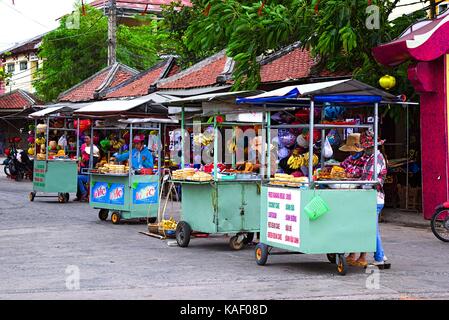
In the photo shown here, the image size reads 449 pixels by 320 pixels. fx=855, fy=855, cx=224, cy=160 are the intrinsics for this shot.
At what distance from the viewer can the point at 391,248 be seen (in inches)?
525

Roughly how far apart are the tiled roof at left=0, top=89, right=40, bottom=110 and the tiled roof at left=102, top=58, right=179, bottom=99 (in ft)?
38.8

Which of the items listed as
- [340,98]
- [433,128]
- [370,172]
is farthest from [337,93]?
[433,128]

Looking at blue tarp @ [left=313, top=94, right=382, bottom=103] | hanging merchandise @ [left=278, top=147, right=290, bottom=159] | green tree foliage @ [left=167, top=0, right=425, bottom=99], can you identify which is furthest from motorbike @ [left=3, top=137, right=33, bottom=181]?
blue tarp @ [left=313, top=94, right=382, bottom=103]

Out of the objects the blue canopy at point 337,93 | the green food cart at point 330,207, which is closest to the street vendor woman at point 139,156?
the green food cart at point 330,207

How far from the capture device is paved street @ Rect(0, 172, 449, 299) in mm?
8938

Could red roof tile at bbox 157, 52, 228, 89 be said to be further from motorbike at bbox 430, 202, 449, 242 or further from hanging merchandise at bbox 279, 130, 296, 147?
motorbike at bbox 430, 202, 449, 242

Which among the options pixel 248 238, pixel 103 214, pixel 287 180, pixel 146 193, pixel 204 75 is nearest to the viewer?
pixel 287 180

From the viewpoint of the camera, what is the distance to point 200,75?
25828mm

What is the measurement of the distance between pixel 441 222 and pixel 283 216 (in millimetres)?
4749

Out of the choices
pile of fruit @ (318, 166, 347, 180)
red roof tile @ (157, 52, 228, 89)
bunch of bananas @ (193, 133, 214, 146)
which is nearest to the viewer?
pile of fruit @ (318, 166, 347, 180)

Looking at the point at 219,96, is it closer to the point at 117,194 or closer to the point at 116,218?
the point at 117,194

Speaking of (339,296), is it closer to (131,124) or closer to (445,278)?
(445,278)

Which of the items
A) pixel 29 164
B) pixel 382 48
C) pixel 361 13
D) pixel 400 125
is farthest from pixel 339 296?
pixel 29 164

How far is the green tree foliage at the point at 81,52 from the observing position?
41969 mm
